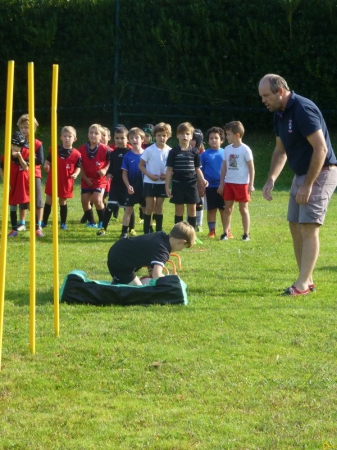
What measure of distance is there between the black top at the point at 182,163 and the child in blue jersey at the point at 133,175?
0.90 metres

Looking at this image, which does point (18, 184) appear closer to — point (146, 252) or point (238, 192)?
point (238, 192)

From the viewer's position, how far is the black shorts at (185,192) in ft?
41.4

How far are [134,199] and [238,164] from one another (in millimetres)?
1729

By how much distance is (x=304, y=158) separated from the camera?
8227 mm

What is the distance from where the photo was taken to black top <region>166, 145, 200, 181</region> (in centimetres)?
1244

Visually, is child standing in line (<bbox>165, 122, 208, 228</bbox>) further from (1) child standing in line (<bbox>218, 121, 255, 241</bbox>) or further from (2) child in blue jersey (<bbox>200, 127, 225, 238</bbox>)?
(2) child in blue jersey (<bbox>200, 127, 225, 238</bbox>)

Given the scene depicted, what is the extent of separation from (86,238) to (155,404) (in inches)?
326

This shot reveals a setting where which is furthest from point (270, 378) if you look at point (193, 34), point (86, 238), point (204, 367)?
point (193, 34)

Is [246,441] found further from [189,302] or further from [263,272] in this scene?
[263,272]

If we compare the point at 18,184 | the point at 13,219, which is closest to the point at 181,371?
the point at 18,184

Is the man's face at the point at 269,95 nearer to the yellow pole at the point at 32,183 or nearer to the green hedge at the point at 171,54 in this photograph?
the yellow pole at the point at 32,183

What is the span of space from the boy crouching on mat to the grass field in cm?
56

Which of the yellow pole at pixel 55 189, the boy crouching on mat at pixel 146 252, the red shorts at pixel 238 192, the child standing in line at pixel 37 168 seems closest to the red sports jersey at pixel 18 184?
the child standing in line at pixel 37 168

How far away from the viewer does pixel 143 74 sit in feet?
85.4
